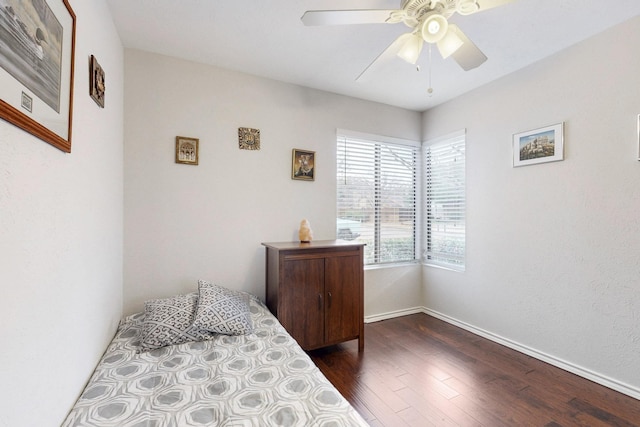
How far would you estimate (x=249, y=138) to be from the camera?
2.58 metres

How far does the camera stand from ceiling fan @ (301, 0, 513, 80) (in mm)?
1305

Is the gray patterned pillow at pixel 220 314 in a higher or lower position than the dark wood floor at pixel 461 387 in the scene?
higher

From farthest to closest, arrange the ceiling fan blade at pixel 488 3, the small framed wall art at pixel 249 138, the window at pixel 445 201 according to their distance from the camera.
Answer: the window at pixel 445 201, the small framed wall art at pixel 249 138, the ceiling fan blade at pixel 488 3

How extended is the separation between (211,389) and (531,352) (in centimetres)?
265

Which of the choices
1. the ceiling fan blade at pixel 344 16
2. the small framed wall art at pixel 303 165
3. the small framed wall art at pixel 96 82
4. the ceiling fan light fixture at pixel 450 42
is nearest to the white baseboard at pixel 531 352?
the small framed wall art at pixel 303 165

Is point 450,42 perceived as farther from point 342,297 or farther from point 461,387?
point 461,387

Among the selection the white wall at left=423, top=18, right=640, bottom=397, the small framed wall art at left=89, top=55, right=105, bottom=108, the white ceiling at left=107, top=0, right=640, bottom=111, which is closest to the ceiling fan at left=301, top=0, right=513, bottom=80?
the white ceiling at left=107, top=0, right=640, bottom=111

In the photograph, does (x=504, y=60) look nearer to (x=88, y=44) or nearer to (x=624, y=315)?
(x=624, y=315)

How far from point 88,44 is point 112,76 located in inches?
21.3

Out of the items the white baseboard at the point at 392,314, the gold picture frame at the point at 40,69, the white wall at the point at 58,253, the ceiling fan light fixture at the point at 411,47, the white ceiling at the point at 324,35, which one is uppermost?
the white ceiling at the point at 324,35

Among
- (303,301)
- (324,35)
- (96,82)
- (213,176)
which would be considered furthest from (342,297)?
(96,82)

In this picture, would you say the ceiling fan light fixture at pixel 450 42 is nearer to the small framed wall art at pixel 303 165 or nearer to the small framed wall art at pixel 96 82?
the small framed wall art at pixel 303 165

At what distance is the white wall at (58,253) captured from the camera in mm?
742

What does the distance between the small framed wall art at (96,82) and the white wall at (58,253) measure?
0.05 m
